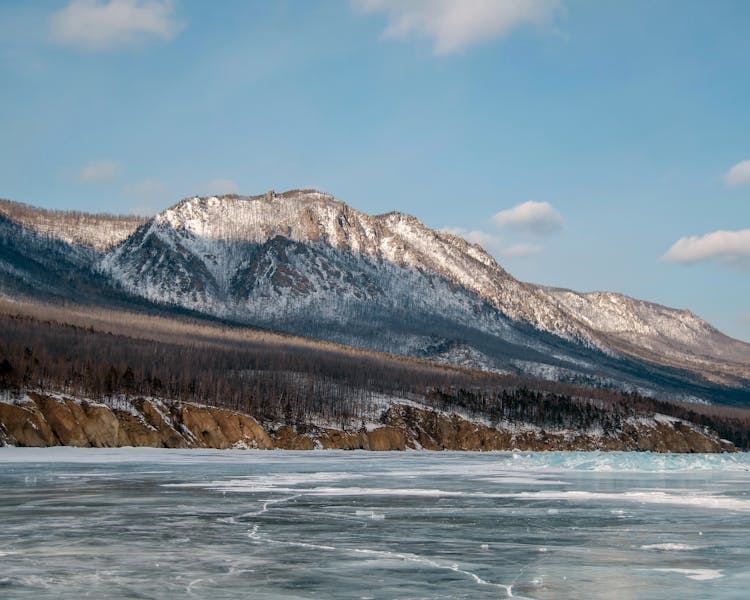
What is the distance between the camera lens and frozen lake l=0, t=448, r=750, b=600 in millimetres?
24953

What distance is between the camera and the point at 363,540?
33.5m

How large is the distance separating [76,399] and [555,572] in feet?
392

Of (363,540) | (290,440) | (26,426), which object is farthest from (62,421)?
(363,540)

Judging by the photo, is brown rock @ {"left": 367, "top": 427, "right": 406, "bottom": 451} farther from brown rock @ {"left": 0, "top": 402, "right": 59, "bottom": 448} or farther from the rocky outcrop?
brown rock @ {"left": 0, "top": 402, "right": 59, "bottom": 448}

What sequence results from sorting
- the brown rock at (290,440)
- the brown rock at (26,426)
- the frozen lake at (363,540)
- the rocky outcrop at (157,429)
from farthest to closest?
the brown rock at (290,440) → the rocky outcrop at (157,429) → the brown rock at (26,426) → the frozen lake at (363,540)

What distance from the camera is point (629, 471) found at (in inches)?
3511

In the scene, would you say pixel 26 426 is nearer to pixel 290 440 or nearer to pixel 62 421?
pixel 62 421

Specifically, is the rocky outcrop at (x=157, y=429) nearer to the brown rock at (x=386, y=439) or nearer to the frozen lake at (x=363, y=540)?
the brown rock at (x=386, y=439)

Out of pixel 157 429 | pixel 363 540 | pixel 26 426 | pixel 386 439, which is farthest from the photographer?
pixel 386 439

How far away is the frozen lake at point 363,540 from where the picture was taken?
25.0 metres

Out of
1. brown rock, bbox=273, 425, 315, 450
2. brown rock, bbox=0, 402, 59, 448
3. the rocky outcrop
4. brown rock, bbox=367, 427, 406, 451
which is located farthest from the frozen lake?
brown rock, bbox=367, 427, 406, 451

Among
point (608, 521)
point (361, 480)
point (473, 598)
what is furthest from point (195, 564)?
point (361, 480)

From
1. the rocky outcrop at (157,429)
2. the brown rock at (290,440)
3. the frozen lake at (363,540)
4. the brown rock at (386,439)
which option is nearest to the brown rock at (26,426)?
the rocky outcrop at (157,429)

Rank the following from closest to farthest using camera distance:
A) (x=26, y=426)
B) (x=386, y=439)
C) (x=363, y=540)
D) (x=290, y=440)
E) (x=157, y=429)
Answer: (x=363, y=540) → (x=26, y=426) → (x=157, y=429) → (x=290, y=440) → (x=386, y=439)
